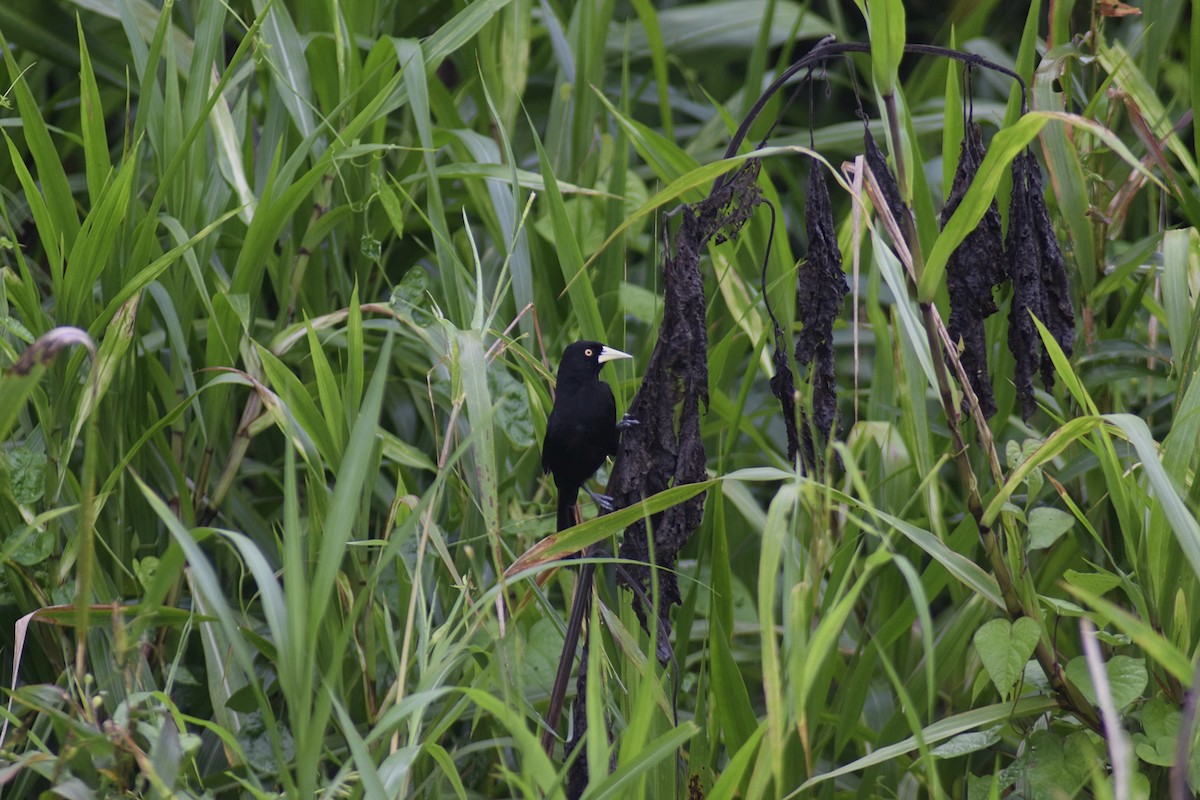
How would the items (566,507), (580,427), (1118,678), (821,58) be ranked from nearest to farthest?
(821,58)
(1118,678)
(580,427)
(566,507)

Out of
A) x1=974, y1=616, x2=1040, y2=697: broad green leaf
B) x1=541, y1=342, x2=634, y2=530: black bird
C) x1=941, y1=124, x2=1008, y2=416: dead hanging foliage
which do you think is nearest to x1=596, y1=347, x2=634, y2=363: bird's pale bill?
x1=541, y1=342, x2=634, y2=530: black bird

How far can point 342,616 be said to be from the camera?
1.73 meters

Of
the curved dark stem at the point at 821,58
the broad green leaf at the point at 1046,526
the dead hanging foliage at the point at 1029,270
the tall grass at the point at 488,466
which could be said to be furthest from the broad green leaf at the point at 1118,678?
the curved dark stem at the point at 821,58

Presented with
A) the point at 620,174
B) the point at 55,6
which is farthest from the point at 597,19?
the point at 55,6

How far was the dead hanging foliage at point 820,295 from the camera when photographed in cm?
125

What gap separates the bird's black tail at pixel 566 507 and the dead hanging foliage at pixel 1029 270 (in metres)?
0.67

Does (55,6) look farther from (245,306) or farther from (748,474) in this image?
(748,474)

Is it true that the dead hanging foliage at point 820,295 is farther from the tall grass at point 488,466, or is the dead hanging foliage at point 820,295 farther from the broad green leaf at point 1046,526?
the broad green leaf at point 1046,526

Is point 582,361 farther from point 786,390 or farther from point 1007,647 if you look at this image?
point 1007,647

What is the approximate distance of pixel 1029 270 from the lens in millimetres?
1305

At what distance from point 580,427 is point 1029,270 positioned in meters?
0.64

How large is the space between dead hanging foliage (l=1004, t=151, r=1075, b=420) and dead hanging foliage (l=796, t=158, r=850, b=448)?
0.21 metres

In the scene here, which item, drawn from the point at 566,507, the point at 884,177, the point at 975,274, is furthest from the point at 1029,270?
the point at 566,507

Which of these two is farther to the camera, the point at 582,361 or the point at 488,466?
the point at 582,361
